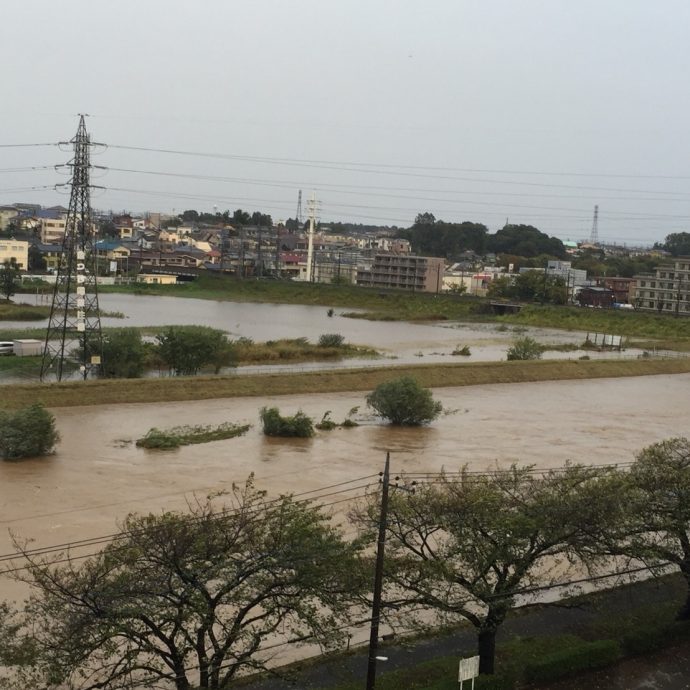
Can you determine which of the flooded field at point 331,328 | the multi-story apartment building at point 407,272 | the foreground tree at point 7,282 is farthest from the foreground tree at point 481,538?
the multi-story apartment building at point 407,272

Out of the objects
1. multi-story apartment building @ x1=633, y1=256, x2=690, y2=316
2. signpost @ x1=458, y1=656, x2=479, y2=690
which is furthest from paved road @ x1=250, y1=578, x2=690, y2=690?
multi-story apartment building @ x1=633, y1=256, x2=690, y2=316

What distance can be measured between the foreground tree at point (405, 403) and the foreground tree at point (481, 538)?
611 cm

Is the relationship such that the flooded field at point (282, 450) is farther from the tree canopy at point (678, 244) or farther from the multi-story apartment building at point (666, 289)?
the tree canopy at point (678, 244)

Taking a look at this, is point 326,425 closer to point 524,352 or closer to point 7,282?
Result: point 524,352

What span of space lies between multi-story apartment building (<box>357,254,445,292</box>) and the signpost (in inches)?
1398

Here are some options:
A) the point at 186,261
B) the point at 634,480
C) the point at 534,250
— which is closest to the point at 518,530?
the point at 634,480

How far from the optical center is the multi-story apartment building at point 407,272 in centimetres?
3997

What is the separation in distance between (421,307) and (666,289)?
31.4 feet

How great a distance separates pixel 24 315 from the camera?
22.2m

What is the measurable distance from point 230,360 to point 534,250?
46.0 meters

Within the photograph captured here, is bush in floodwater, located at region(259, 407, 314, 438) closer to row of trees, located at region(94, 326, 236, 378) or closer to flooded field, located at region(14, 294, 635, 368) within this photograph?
row of trees, located at region(94, 326, 236, 378)

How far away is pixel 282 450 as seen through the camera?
31.6ft

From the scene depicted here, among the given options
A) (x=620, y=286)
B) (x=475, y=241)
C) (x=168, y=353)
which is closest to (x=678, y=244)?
(x=475, y=241)

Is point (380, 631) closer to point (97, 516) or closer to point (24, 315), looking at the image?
point (97, 516)
